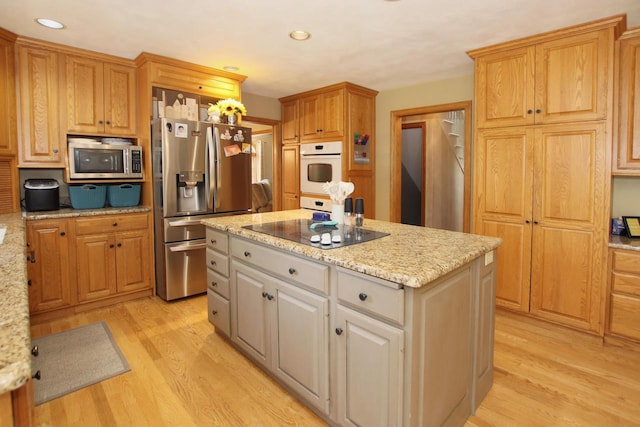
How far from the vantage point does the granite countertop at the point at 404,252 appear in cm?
139

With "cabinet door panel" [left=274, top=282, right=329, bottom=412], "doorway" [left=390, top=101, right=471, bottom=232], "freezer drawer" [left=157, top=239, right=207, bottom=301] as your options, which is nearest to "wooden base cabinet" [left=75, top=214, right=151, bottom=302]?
"freezer drawer" [left=157, top=239, right=207, bottom=301]

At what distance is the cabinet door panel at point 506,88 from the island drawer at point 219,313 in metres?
2.60

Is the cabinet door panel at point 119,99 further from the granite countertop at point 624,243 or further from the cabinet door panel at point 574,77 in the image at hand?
the granite countertop at point 624,243

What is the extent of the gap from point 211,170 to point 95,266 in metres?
1.36

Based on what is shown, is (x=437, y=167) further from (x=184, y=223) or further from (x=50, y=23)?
(x=50, y=23)

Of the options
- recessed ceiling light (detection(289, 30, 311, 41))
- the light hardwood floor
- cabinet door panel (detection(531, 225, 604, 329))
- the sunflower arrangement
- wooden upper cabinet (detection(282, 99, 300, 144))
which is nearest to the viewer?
the light hardwood floor

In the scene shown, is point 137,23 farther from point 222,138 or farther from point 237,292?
point 237,292

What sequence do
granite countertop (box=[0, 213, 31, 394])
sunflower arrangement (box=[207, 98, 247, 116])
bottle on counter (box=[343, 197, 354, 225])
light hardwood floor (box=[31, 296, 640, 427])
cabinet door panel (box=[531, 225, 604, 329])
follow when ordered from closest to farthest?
granite countertop (box=[0, 213, 31, 394]) → light hardwood floor (box=[31, 296, 640, 427]) → bottle on counter (box=[343, 197, 354, 225]) → cabinet door panel (box=[531, 225, 604, 329]) → sunflower arrangement (box=[207, 98, 247, 116])

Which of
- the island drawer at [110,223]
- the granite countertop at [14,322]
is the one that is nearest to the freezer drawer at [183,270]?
the island drawer at [110,223]

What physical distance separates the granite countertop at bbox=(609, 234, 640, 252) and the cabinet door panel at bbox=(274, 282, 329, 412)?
2284 mm

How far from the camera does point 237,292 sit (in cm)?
239

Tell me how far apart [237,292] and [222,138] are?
1886 millimetres

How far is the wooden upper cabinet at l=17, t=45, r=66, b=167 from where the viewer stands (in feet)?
9.98

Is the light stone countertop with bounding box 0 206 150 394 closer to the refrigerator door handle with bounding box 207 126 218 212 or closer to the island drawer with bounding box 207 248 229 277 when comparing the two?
the island drawer with bounding box 207 248 229 277
